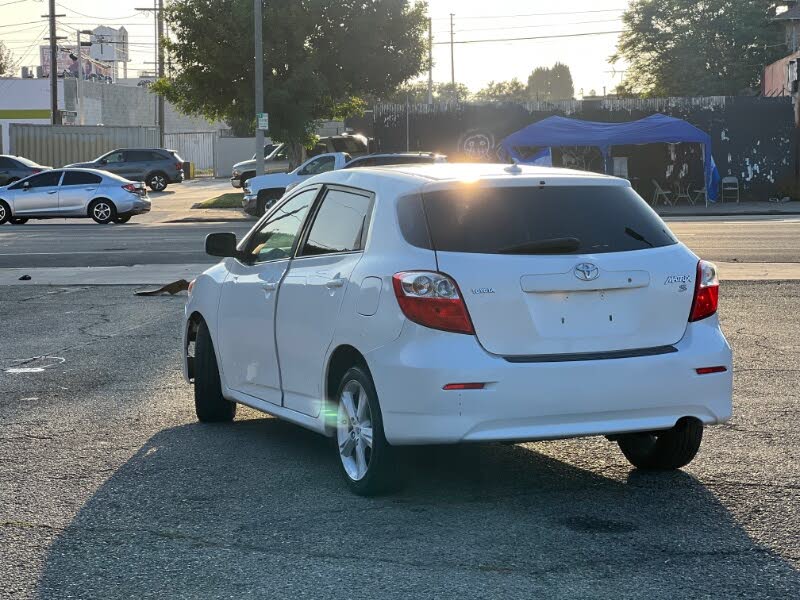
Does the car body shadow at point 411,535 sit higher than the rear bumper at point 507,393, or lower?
lower

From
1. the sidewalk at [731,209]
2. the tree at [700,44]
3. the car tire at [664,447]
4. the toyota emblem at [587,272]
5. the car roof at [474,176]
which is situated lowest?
the car tire at [664,447]

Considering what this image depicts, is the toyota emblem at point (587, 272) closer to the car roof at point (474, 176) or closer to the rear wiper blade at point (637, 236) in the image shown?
the rear wiper blade at point (637, 236)

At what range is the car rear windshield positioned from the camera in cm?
606

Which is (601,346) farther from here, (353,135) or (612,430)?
(353,135)

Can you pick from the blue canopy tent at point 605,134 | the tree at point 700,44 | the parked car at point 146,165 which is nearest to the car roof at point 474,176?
the blue canopy tent at point 605,134

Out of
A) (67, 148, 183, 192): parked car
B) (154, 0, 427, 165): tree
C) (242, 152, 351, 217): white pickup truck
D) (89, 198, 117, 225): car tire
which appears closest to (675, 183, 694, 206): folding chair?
(154, 0, 427, 165): tree

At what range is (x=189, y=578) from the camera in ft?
16.5

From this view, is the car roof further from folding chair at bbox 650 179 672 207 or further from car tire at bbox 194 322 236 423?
folding chair at bbox 650 179 672 207

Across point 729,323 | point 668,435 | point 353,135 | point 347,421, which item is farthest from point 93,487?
point 353,135

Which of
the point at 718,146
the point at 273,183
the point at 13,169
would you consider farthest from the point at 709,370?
the point at 13,169

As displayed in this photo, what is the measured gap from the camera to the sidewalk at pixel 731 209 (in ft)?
120

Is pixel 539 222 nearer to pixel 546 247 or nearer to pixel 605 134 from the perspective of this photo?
pixel 546 247

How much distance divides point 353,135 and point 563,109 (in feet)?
22.9

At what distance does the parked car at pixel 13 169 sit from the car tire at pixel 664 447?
4123 cm
